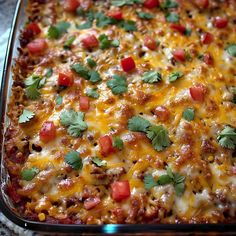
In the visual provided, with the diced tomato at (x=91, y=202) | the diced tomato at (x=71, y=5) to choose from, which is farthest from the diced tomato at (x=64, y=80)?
the diced tomato at (x=91, y=202)

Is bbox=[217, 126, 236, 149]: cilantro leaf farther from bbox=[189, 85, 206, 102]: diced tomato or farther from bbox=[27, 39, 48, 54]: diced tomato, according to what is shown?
bbox=[27, 39, 48, 54]: diced tomato

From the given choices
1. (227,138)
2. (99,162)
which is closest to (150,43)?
(227,138)

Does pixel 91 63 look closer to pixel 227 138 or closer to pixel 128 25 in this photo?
pixel 128 25

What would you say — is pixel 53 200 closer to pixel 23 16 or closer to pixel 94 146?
pixel 94 146

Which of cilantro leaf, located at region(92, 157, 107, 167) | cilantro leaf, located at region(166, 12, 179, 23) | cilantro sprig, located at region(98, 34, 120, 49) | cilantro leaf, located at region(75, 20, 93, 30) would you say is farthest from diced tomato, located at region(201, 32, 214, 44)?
cilantro leaf, located at region(92, 157, 107, 167)

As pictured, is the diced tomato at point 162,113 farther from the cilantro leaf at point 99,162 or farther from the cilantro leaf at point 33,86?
the cilantro leaf at point 33,86

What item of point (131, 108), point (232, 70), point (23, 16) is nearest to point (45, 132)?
point (131, 108)

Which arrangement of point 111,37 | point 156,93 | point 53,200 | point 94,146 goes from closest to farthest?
point 53,200
point 94,146
point 156,93
point 111,37

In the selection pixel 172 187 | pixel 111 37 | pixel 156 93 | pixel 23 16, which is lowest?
pixel 172 187
